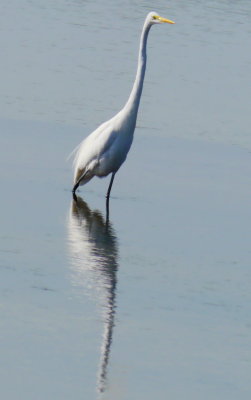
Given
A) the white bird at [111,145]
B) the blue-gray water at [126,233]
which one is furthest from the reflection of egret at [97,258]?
the white bird at [111,145]

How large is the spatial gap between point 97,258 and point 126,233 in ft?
3.33

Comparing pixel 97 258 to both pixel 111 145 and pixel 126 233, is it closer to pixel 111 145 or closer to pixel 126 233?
pixel 126 233

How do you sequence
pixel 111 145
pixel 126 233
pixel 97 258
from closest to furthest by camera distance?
1. pixel 97 258
2. pixel 126 233
3. pixel 111 145

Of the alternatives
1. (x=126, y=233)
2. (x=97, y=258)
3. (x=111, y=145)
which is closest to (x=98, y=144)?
(x=111, y=145)

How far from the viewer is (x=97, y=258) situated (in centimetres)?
955

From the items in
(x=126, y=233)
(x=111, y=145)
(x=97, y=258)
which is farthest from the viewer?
(x=111, y=145)

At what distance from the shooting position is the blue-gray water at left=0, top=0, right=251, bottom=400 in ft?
23.8

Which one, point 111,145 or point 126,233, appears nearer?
point 126,233

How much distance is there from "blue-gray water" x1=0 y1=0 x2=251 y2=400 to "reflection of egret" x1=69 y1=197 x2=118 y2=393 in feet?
0.06

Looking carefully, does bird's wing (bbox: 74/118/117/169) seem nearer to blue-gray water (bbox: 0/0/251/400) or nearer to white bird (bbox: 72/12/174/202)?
white bird (bbox: 72/12/174/202)

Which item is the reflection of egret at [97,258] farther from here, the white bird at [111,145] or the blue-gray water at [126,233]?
the white bird at [111,145]

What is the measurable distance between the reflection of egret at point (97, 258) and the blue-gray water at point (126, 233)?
18 mm

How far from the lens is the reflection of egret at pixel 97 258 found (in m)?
7.86

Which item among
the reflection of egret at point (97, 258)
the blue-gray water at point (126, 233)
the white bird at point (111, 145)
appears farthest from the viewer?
the white bird at point (111, 145)
